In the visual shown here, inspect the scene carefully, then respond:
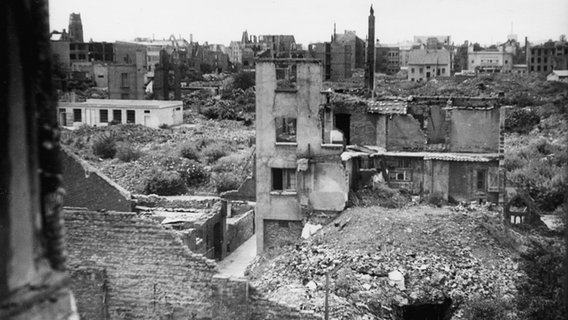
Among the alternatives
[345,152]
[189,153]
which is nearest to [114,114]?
[189,153]

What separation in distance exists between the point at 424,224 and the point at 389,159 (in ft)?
14.3

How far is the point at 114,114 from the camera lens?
50.5 metres

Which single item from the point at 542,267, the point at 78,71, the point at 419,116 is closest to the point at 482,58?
the point at 78,71

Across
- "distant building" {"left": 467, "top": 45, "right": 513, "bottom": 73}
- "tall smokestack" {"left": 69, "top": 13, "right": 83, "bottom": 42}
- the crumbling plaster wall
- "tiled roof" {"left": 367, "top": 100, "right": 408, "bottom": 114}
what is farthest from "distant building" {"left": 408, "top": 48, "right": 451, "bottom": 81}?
the crumbling plaster wall

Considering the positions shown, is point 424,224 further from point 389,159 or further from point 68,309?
point 68,309

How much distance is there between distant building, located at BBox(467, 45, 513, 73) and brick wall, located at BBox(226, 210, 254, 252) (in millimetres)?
74626

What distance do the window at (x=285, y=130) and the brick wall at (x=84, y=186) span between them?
21.0ft

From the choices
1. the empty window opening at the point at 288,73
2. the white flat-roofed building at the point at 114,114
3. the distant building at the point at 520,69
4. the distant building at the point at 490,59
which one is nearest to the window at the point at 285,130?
the empty window opening at the point at 288,73

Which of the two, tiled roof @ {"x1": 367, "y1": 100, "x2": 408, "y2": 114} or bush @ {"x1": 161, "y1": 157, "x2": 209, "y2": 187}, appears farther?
bush @ {"x1": 161, "y1": 157, "x2": 209, "y2": 187}

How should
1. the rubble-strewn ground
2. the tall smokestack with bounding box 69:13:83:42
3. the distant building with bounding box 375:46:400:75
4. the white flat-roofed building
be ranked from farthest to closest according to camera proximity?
the distant building with bounding box 375:46:400:75
the tall smokestack with bounding box 69:13:83:42
the white flat-roofed building
the rubble-strewn ground

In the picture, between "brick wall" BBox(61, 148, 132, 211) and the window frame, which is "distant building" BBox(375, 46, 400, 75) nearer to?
the window frame

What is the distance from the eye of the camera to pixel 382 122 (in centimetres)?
2470

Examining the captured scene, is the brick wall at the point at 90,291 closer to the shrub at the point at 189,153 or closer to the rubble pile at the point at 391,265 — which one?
the rubble pile at the point at 391,265

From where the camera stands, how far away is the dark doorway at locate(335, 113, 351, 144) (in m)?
25.2
